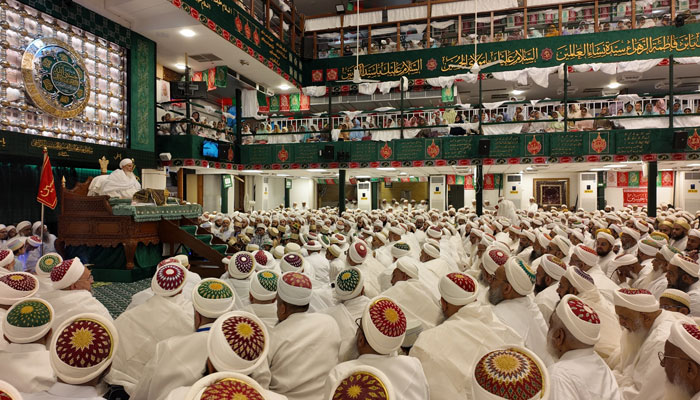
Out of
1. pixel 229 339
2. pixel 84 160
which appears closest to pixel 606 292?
pixel 229 339

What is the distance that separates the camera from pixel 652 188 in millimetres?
9469

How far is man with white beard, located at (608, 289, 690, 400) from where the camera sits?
2109 mm

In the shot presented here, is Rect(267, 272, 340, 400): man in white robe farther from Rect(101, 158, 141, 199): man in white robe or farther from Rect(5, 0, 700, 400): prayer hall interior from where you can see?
Rect(101, 158, 141, 199): man in white robe

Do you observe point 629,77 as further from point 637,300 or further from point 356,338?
point 356,338

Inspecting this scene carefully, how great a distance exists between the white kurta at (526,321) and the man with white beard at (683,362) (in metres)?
0.86

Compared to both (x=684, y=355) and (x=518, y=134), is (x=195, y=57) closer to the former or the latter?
(x=518, y=134)

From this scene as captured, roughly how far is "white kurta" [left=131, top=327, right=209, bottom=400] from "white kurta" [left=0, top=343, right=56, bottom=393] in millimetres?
384

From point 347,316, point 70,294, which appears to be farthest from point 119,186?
point 347,316

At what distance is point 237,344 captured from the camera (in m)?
1.45

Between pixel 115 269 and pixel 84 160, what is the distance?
10.7 feet

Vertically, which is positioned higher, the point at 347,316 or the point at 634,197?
the point at 634,197

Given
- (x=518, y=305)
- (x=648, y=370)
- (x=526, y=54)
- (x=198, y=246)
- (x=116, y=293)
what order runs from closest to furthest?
(x=648, y=370) < (x=518, y=305) < (x=116, y=293) < (x=198, y=246) < (x=526, y=54)

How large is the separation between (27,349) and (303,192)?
20.5 meters

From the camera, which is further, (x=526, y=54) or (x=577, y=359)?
(x=526, y=54)
